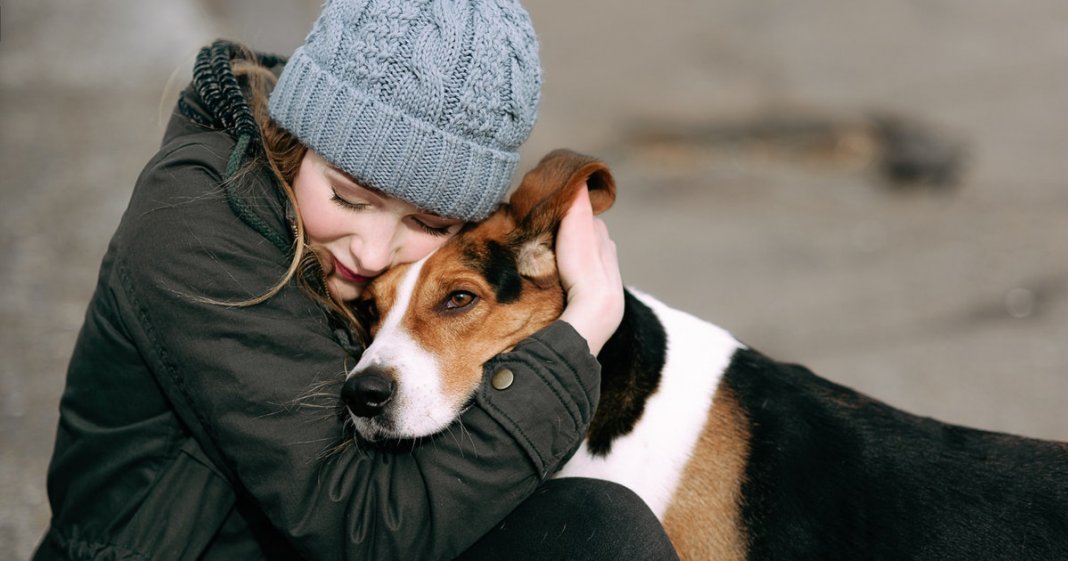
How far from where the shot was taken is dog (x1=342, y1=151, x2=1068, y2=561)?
273 centimetres

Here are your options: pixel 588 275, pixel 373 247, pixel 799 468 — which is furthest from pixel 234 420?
pixel 799 468

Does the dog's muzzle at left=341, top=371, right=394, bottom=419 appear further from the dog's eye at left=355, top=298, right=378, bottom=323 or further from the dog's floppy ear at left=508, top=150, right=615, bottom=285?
the dog's floppy ear at left=508, top=150, right=615, bottom=285

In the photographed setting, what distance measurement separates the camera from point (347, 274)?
3.04 metres

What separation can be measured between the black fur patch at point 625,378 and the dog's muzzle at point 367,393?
686 millimetres

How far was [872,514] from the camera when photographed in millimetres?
2787

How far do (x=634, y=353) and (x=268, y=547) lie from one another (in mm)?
1247

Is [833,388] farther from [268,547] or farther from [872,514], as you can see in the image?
[268,547]

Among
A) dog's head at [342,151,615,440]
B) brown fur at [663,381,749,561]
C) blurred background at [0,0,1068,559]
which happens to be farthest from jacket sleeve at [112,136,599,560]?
blurred background at [0,0,1068,559]

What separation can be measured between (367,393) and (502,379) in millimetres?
365

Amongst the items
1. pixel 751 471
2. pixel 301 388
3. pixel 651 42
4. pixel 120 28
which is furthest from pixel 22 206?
pixel 651 42

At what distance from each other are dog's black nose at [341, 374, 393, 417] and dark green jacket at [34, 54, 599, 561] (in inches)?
2.8

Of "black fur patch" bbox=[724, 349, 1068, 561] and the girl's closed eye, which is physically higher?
"black fur patch" bbox=[724, 349, 1068, 561]

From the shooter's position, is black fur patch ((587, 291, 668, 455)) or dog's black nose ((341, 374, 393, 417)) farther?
black fur patch ((587, 291, 668, 455))

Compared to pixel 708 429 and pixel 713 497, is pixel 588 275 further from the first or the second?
pixel 713 497
